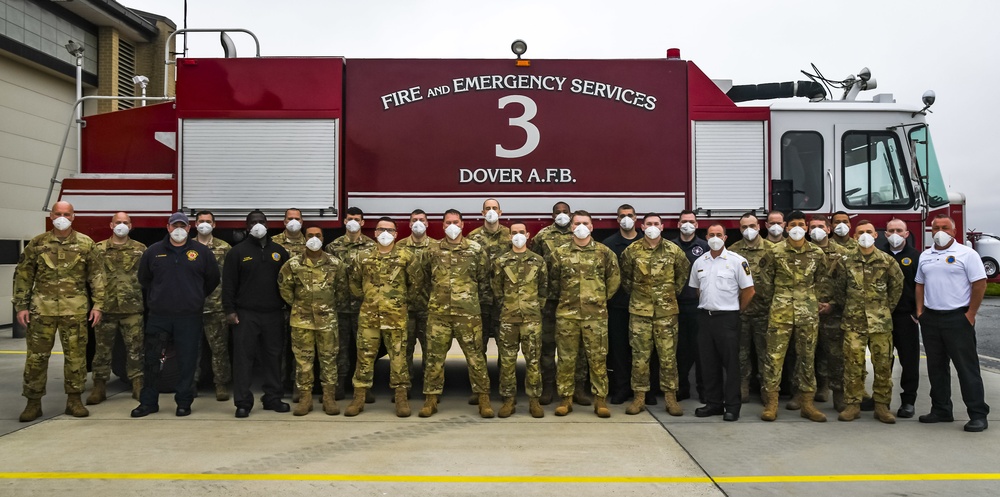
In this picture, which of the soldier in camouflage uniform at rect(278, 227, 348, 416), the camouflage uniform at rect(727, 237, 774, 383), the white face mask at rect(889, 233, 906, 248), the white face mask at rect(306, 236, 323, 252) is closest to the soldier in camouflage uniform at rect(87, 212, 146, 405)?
the soldier in camouflage uniform at rect(278, 227, 348, 416)

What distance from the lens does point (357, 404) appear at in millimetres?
6887

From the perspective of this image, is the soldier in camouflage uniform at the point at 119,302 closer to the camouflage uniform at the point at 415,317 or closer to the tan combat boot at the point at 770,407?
the camouflage uniform at the point at 415,317

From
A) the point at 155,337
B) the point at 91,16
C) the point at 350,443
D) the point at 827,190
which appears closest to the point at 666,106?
the point at 827,190

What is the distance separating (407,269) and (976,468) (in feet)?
16.1

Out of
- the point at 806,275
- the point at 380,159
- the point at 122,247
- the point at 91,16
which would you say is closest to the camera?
the point at 806,275

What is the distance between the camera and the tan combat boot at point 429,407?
6785 millimetres

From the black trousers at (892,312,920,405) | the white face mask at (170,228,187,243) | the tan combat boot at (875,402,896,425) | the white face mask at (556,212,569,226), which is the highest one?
the white face mask at (556,212,569,226)

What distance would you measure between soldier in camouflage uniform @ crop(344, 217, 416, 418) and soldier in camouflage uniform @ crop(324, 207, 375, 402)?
44 centimetres

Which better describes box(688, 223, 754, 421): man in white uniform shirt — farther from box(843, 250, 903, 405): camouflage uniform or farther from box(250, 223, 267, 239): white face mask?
box(250, 223, 267, 239): white face mask

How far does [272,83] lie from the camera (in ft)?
26.1

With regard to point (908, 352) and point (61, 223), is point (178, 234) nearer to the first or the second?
point (61, 223)

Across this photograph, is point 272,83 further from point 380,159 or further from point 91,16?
point 91,16

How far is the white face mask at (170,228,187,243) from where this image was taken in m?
6.84

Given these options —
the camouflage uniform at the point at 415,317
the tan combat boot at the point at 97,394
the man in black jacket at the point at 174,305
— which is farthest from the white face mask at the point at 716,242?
the tan combat boot at the point at 97,394
